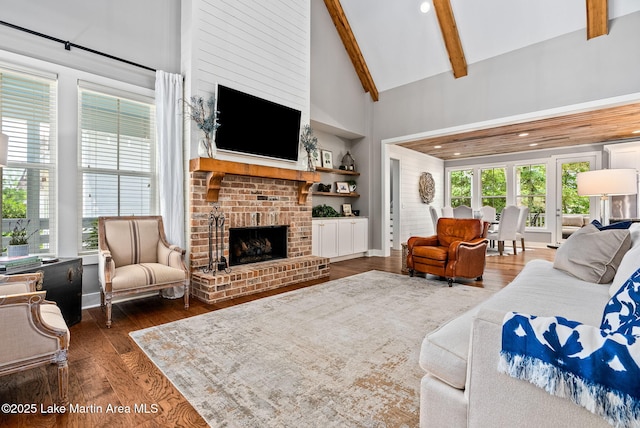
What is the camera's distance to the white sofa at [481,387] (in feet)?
3.06

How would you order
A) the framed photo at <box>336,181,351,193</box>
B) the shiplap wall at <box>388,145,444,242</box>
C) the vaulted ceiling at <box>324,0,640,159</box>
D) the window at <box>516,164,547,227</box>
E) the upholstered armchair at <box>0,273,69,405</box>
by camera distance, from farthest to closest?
the window at <box>516,164,547,227</box> → the shiplap wall at <box>388,145,444,242</box> → the framed photo at <box>336,181,351,193</box> → the vaulted ceiling at <box>324,0,640,159</box> → the upholstered armchair at <box>0,273,69,405</box>

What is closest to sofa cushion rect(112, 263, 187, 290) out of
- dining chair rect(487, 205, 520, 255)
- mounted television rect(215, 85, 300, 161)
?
mounted television rect(215, 85, 300, 161)

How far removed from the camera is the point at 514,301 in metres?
1.73

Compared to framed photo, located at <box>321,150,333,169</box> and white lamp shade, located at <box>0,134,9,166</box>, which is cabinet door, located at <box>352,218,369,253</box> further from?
white lamp shade, located at <box>0,134,9,166</box>

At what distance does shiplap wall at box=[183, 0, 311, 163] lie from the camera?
379 cm

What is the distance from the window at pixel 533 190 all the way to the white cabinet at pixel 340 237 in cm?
483

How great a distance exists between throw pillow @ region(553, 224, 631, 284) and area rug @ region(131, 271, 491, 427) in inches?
42.6

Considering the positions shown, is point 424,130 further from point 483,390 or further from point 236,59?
point 483,390

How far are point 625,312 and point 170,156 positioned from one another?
3940mm

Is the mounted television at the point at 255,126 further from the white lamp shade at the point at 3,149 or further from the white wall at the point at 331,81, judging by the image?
the white lamp shade at the point at 3,149

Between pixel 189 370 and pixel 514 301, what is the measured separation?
1958 millimetres

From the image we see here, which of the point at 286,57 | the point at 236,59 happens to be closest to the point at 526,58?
the point at 286,57

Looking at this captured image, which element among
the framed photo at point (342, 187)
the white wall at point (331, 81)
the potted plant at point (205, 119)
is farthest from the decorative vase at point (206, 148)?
the framed photo at point (342, 187)

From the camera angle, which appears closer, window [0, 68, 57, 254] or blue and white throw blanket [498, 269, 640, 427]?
blue and white throw blanket [498, 269, 640, 427]
